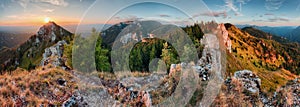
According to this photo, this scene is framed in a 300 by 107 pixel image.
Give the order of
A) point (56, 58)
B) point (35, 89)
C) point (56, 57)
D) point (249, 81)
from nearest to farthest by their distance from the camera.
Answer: point (35, 89) < point (249, 81) < point (56, 58) < point (56, 57)

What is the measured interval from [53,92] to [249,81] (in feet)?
41.0

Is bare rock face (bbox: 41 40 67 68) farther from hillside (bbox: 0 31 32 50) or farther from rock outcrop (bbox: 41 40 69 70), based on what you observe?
hillside (bbox: 0 31 32 50)

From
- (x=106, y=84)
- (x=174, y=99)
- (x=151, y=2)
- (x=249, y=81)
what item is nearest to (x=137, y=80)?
(x=106, y=84)

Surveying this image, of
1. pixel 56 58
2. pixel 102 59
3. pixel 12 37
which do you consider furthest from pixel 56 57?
pixel 12 37

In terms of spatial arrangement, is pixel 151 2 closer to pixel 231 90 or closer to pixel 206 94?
pixel 206 94

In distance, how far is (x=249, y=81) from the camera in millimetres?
15391

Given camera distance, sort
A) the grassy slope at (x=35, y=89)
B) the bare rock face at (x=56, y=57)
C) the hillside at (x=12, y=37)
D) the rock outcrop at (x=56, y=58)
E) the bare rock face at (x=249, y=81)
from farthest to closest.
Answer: the hillside at (x=12, y=37), the bare rock face at (x=56, y=57), the rock outcrop at (x=56, y=58), the bare rock face at (x=249, y=81), the grassy slope at (x=35, y=89)

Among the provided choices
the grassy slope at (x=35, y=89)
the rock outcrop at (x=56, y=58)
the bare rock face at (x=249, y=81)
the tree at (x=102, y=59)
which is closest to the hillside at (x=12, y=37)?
the rock outcrop at (x=56, y=58)

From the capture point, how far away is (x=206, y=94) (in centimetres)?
1319

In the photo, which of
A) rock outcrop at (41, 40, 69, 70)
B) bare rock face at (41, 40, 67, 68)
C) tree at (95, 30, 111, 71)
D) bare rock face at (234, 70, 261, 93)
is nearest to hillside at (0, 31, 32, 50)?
bare rock face at (41, 40, 67, 68)

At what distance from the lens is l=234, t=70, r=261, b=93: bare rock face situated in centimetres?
1481

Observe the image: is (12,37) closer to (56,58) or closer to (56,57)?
(56,57)

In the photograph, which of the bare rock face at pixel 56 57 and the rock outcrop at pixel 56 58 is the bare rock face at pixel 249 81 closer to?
the rock outcrop at pixel 56 58

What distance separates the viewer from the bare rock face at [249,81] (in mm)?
14811
